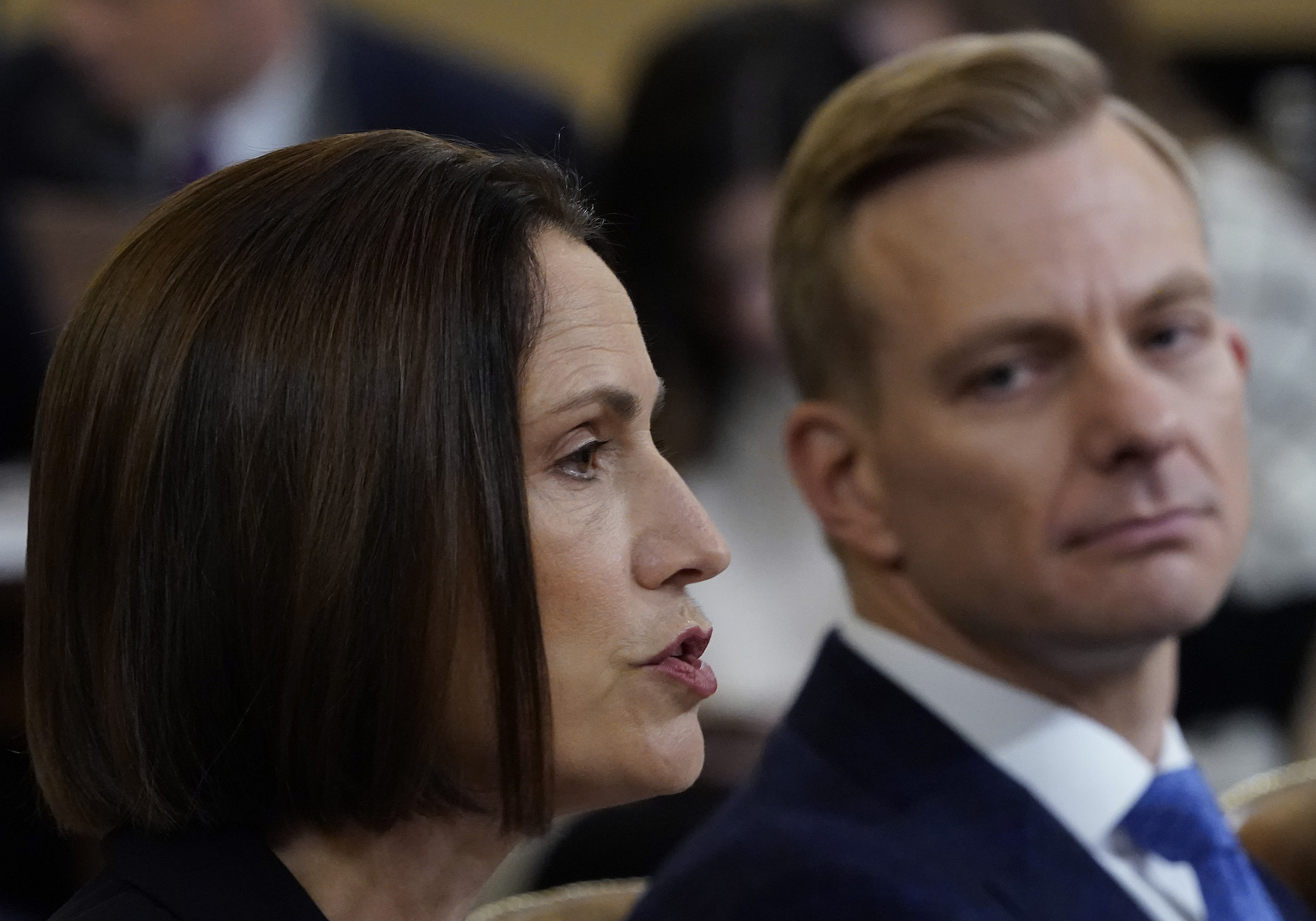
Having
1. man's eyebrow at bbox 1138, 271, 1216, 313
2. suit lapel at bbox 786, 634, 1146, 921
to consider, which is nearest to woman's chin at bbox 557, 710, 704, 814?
suit lapel at bbox 786, 634, 1146, 921

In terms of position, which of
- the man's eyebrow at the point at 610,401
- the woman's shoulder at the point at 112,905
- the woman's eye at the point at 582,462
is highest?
the man's eyebrow at the point at 610,401

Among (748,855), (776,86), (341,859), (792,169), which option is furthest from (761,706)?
(341,859)

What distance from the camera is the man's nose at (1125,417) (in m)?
1.74

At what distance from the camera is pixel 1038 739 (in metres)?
1.79

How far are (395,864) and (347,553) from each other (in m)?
0.25

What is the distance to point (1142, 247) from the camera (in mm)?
1853

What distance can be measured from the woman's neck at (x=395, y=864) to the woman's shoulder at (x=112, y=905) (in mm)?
96

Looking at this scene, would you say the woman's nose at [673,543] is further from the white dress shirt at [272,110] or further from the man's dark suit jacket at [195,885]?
the white dress shirt at [272,110]

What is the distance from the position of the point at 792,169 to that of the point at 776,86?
161 centimetres

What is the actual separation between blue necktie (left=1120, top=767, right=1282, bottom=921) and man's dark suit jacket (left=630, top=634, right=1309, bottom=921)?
0.36 feet

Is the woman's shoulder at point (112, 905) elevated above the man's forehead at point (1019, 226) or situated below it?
below

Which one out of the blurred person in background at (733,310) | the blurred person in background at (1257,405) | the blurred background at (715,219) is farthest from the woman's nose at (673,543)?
the blurred person in background at (1257,405)

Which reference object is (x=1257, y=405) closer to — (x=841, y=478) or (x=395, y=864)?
(x=841, y=478)

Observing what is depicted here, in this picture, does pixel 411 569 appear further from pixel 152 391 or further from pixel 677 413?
pixel 677 413
